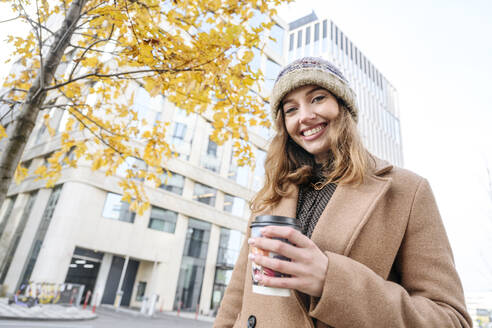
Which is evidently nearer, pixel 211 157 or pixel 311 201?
pixel 311 201

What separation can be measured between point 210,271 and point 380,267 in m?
21.8

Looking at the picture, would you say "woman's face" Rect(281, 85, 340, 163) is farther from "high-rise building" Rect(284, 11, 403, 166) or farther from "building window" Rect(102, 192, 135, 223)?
"high-rise building" Rect(284, 11, 403, 166)

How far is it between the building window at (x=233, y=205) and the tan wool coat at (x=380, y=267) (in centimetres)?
2242

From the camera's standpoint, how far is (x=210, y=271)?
2117cm

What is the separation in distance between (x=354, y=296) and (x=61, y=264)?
19.2 metres

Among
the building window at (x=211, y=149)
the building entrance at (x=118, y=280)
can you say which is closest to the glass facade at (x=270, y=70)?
the building window at (x=211, y=149)

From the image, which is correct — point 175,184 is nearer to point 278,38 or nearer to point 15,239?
point 15,239

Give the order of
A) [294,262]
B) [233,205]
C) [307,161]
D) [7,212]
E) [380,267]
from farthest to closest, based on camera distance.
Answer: [233,205] → [7,212] → [307,161] → [380,267] → [294,262]

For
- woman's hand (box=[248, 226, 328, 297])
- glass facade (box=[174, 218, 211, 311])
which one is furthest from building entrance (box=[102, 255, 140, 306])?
woman's hand (box=[248, 226, 328, 297])

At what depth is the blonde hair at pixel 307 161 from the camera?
1.38 metres

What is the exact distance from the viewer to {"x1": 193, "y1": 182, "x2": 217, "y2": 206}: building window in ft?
72.1

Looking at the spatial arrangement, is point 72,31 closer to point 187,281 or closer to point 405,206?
point 405,206

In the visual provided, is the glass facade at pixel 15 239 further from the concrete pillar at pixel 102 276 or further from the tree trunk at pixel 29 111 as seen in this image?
the tree trunk at pixel 29 111

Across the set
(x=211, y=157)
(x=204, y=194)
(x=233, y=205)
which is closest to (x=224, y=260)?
(x=233, y=205)
